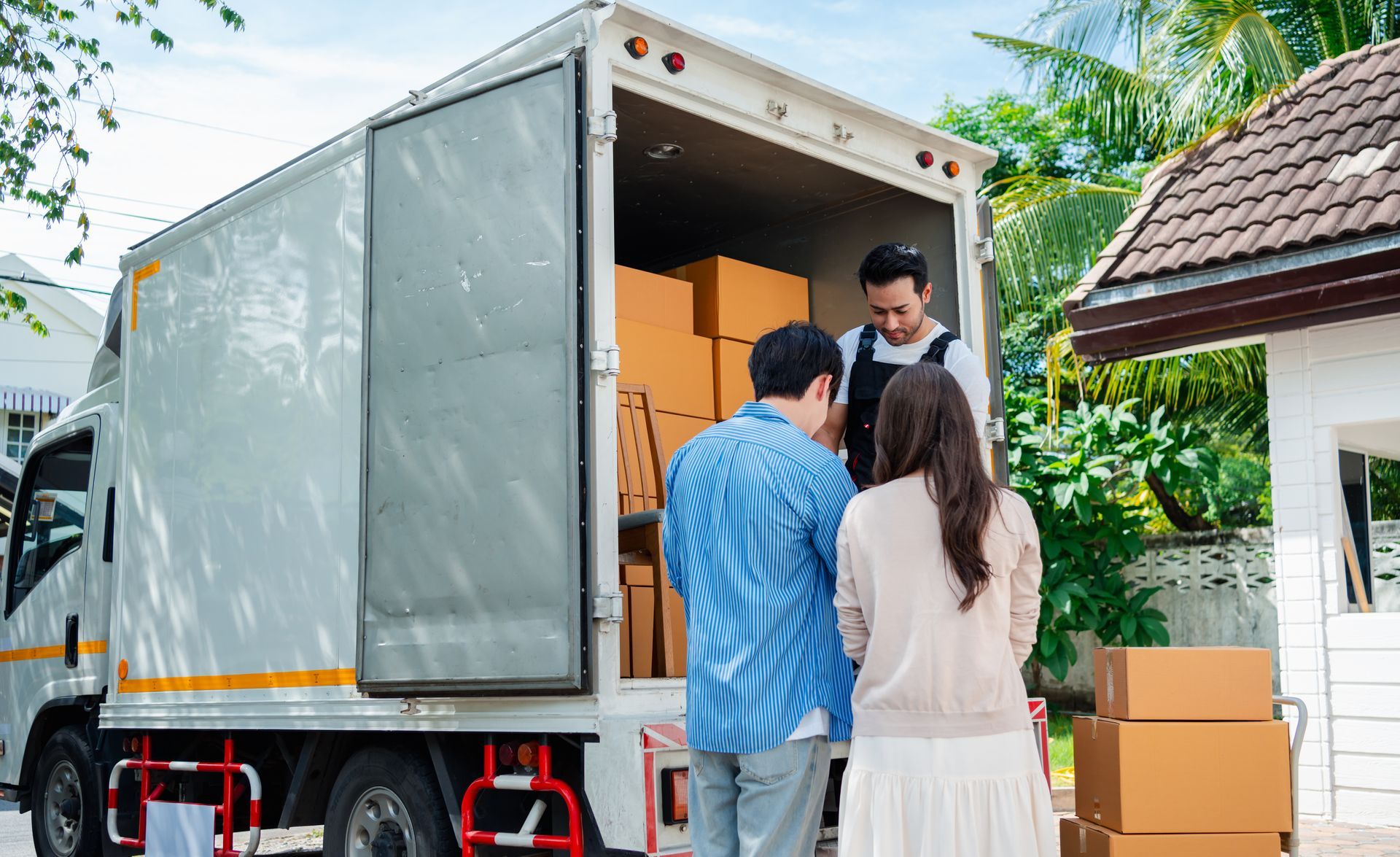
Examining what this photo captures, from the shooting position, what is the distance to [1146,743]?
3.82m

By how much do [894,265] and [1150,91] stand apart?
10.6 metres

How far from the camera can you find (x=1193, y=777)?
3836 millimetres

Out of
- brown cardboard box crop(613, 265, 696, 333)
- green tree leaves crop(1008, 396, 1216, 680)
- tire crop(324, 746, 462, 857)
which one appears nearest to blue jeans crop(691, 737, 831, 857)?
tire crop(324, 746, 462, 857)

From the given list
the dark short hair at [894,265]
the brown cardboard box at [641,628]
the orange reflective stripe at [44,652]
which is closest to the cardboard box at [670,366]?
the brown cardboard box at [641,628]

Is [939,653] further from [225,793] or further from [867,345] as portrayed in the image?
[225,793]

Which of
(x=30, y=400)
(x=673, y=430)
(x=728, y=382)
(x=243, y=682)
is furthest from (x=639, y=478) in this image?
(x=30, y=400)

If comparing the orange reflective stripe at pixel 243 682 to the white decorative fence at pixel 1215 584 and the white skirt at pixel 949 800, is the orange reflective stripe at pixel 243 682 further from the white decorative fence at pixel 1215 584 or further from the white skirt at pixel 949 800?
the white decorative fence at pixel 1215 584

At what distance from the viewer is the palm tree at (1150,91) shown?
35.6 ft

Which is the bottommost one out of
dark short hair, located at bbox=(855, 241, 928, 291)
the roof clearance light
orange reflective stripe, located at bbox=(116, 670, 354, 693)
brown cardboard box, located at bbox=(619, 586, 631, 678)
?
the roof clearance light

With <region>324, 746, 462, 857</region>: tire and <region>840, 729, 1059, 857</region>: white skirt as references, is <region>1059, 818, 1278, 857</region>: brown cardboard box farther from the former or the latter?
<region>324, 746, 462, 857</region>: tire

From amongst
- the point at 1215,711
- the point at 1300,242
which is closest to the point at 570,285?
the point at 1215,711

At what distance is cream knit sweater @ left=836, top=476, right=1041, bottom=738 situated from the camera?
2.73 metres

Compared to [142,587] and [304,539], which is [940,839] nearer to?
[304,539]

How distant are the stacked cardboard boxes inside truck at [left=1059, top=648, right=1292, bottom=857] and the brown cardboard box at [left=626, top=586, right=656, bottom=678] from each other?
140 cm
